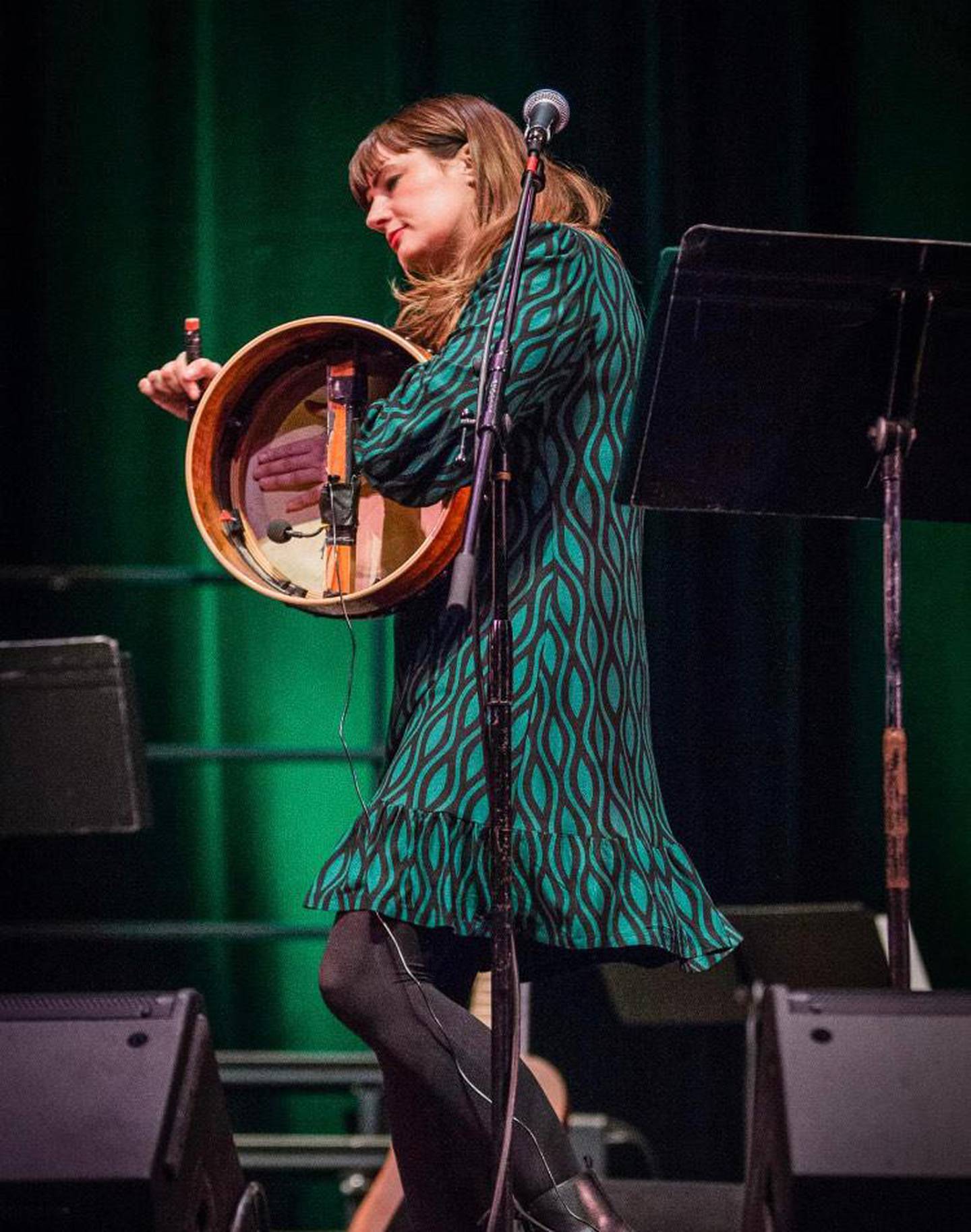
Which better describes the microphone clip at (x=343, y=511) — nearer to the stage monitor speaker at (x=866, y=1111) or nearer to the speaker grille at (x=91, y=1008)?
the speaker grille at (x=91, y=1008)

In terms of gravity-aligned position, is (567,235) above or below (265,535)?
above

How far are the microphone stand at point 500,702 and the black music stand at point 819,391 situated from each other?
0.22m

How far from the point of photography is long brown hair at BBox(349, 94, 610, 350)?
2.25 meters

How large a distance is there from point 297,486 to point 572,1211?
42.9 inches

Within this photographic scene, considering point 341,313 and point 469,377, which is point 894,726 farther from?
point 341,313

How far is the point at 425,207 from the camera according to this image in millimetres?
2334

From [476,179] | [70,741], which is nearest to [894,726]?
[476,179]

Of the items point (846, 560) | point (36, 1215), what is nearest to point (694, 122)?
point (846, 560)

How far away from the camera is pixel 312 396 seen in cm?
229

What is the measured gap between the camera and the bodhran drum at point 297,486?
7.10 feet

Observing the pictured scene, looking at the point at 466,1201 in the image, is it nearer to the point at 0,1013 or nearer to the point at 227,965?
the point at 0,1013

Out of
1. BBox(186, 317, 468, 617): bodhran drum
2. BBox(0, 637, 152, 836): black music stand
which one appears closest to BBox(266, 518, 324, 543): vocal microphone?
BBox(186, 317, 468, 617): bodhran drum

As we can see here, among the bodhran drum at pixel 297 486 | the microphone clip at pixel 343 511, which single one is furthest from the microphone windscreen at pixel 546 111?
the microphone clip at pixel 343 511

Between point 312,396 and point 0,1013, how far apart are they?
1.01 metres
